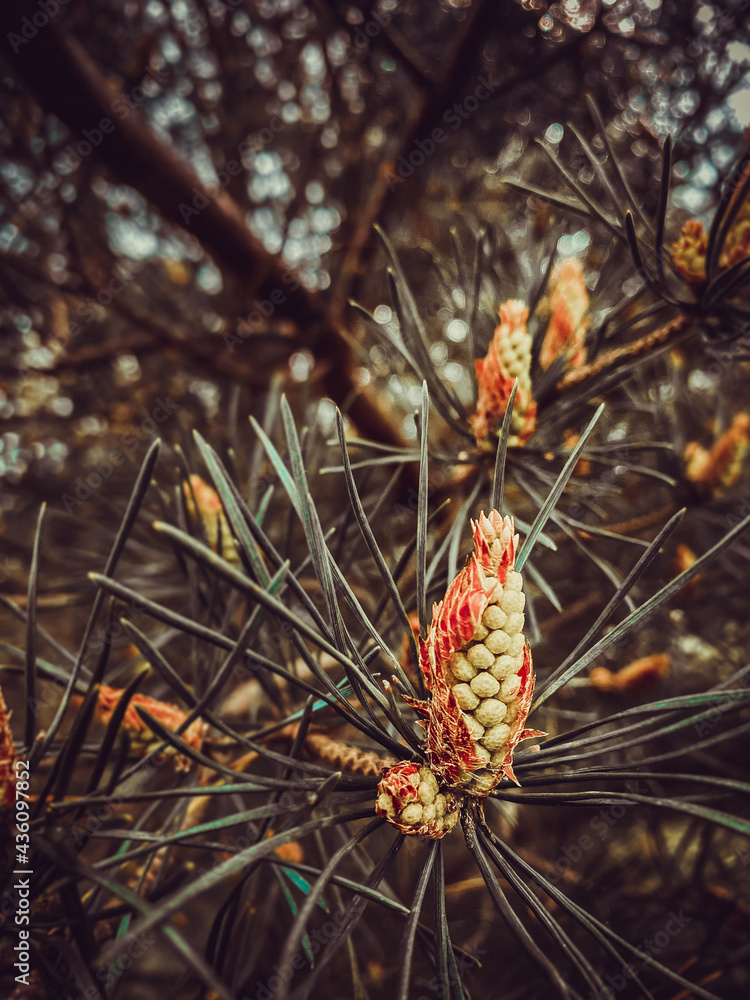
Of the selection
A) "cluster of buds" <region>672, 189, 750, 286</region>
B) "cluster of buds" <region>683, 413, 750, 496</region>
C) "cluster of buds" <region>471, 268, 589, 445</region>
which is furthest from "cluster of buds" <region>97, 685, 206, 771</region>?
"cluster of buds" <region>683, 413, 750, 496</region>

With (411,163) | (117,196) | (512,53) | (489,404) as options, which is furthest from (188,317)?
(489,404)

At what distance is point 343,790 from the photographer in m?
0.24

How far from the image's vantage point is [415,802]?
22cm

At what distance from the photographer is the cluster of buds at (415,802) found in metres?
0.21

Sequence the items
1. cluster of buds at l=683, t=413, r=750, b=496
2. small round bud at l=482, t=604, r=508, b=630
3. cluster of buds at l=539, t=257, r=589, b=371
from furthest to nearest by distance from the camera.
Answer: cluster of buds at l=683, t=413, r=750, b=496
cluster of buds at l=539, t=257, r=589, b=371
small round bud at l=482, t=604, r=508, b=630

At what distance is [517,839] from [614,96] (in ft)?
3.67

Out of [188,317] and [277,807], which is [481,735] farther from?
[188,317]

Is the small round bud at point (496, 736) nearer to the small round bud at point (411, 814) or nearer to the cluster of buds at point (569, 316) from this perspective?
the small round bud at point (411, 814)

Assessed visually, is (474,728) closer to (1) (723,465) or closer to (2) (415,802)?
(2) (415,802)

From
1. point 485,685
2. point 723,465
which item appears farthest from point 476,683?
point 723,465

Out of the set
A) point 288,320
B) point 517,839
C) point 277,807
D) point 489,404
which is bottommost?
point 517,839

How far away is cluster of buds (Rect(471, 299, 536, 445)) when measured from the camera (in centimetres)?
36

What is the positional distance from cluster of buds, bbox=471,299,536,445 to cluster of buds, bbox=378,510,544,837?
170mm

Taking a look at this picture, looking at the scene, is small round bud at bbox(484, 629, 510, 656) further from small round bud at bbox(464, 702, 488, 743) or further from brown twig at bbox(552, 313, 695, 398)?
brown twig at bbox(552, 313, 695, 398)
